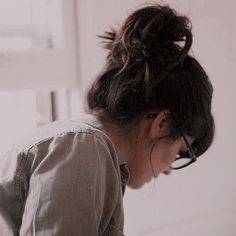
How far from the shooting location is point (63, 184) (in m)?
0.58

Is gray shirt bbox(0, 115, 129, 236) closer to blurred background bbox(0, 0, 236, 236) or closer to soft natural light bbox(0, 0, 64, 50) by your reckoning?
blurred background bbox(0, 0, 236, 236)

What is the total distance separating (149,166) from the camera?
0.84 m

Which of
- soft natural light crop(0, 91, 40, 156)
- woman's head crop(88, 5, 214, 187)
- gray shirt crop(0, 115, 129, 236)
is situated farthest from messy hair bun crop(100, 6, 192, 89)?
soft natural light crop(0, 91, 40, 156)

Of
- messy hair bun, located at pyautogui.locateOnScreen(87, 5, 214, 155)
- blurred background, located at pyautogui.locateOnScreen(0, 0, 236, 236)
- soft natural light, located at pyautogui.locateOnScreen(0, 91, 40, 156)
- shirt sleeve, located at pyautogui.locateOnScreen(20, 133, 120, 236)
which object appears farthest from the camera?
soft natural light, located at pyautogui.locateOnScreen(0, 91, 40, 156)

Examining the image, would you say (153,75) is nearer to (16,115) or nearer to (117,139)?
(117,139)

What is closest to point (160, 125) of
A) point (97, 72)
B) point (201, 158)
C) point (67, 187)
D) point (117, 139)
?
point (117, 139)

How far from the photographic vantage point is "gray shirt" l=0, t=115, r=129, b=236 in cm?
57

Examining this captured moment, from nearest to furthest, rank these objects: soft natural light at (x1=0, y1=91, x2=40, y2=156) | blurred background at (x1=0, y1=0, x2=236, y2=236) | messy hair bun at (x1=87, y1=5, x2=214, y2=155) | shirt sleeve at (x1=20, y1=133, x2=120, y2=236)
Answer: shirt sleeve at (x1=20, y1=133, x2=120, y2=236), messy hair bun at (x1=87, y1=5, x2=214, y2=155), blurred background at (x1=0, y1=0, x2=236, y2=236), soft natural light at (x1=0, y1=91, x2=40, y2=156)

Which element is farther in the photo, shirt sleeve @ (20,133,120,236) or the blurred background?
the blurred background

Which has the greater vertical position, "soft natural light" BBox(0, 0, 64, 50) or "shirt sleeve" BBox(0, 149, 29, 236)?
"soft natural light" BBox(0, 0, 64, 50)

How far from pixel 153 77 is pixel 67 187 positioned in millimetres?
257

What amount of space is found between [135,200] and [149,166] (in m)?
0.47

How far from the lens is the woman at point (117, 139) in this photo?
58 cm

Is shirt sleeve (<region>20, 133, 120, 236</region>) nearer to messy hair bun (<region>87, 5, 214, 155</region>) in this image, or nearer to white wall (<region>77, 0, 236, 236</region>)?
messy hair bun (<region>87, 5, 214, 155</region>)
